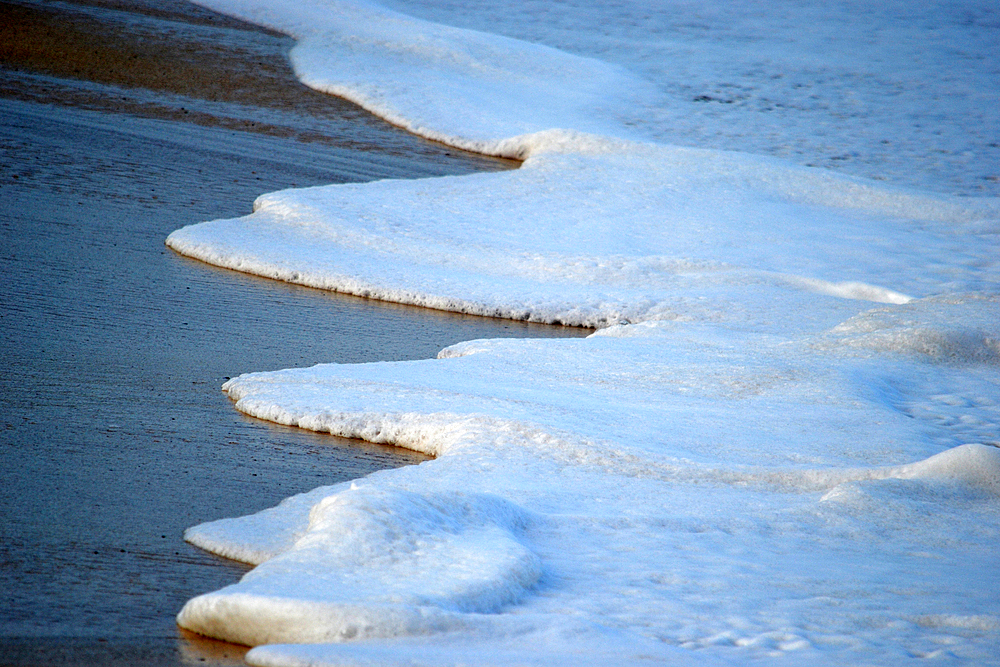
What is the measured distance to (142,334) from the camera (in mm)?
3830

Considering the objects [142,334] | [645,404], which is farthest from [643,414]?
[142,334]

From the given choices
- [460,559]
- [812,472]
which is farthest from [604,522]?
[812,472]

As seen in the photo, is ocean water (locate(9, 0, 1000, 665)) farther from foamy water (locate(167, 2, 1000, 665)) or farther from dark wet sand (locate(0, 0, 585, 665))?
dark wet sand (locate(0, 0, 585, 665))

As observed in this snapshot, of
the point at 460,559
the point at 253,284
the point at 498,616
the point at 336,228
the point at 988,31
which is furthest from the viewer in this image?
the point at 988,31

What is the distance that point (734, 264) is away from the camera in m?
5.60

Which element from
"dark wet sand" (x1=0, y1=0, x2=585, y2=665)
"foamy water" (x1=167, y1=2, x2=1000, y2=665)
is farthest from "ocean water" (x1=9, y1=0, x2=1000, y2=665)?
"dark wet sand" (x1=0, y1=0, x2=585, y2=665)

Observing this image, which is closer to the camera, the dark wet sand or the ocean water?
the ocean water

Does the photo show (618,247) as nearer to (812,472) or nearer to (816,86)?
(812,472)

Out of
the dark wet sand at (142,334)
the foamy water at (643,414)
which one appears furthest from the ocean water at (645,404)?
the dark wet sand at (142,334)

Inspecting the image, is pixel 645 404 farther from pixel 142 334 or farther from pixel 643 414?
pixel 142 334

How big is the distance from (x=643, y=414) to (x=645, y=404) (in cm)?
13

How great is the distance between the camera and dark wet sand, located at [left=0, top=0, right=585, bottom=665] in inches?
87.6

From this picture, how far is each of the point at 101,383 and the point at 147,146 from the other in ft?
12.2

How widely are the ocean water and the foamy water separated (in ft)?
0.04
